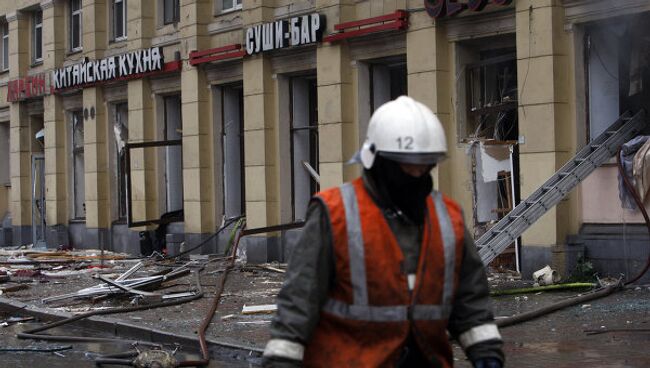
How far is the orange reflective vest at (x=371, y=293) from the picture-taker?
3.91m

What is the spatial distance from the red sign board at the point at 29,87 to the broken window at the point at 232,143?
807 cm

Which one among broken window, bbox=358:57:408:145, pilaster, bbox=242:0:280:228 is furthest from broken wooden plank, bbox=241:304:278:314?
pilaster, bbox=242:0:280:228

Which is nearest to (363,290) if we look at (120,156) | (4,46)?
(120,156)

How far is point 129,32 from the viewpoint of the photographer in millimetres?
26078

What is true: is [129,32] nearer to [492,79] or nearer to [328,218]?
[492,79]

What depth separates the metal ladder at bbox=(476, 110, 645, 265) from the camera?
14.4 meters

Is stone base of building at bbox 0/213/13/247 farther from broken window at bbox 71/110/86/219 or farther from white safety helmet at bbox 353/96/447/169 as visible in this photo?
white safety helmet at bbox 353/96/447/169

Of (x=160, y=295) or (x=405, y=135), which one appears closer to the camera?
(x=405, y=135)

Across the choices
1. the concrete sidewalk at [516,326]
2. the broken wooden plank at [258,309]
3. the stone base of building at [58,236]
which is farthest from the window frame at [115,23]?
the broken wooden plank at [258,309]

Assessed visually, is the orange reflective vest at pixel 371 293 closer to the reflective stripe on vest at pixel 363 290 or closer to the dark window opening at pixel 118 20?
the reflective stripe on vest at pixel 363 290

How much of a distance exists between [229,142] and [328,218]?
19.8 meters

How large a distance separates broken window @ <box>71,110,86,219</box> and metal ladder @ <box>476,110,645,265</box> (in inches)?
672

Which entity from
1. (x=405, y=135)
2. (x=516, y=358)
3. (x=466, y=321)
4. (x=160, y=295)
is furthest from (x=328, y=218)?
(x=160, y=295)

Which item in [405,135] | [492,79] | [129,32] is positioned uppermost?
[129,32]
